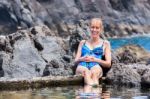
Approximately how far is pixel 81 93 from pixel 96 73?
1.39 meters

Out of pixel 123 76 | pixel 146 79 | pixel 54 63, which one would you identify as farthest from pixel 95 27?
pixel 54 63

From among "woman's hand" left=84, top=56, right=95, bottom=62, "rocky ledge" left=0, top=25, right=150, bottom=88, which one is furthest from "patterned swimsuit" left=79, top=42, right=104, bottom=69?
"rocky ledge" left=0, top=25, right=150, bottom=88

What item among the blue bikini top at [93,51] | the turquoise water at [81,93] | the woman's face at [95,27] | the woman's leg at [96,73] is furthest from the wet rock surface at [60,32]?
the woman's face at [95,27]

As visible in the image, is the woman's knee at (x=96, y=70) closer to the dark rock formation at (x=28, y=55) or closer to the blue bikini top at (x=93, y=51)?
the blue bikini top at (x=93, y=51)

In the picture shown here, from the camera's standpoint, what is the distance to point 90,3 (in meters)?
132

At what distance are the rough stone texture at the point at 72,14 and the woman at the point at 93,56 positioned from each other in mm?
93057

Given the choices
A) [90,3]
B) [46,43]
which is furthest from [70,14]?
[46,43]

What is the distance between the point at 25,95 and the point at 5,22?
9765 cm

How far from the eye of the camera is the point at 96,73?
14.6m

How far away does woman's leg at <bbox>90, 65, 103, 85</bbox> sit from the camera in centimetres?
1451

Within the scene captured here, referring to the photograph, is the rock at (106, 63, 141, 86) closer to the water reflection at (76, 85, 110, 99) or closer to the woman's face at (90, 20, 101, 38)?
the water reflection at (76, 85, 110, 99)

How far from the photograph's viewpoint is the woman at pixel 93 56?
14.6m

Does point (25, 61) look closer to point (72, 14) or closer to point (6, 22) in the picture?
point (6, 22)

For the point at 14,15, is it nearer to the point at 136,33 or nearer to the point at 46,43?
the point at 136,33
